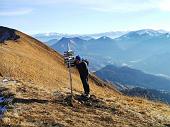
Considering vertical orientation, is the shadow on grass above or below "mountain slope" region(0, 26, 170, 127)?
above

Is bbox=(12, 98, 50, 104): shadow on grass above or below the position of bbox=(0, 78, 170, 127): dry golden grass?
above

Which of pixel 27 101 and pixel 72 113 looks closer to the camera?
pixel 72 113

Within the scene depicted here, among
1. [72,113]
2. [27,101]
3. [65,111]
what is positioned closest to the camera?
[72,113]

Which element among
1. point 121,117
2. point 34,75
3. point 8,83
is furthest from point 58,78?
point 121,117

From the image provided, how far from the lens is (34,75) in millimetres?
45062

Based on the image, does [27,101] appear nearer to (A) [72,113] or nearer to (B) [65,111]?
(B) [65,111]

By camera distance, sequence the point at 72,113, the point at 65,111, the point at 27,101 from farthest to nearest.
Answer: the point at 27,101 < the point at 65,111 < the point at 72,113

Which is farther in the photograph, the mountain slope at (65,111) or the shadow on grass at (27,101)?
the shadow on grass at (27,101)

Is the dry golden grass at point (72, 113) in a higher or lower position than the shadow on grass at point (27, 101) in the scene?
lower

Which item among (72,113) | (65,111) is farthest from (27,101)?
(72,113)

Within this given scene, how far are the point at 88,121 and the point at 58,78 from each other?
101 feet

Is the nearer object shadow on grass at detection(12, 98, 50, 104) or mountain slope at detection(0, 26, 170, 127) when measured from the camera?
mountain slope at detection(0, 26, 170, 127)

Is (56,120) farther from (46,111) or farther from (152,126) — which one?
(152,126)

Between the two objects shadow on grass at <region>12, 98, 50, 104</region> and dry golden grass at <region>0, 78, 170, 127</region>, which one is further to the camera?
shadow on grass at <region>12, 98, 50, 104</region>
